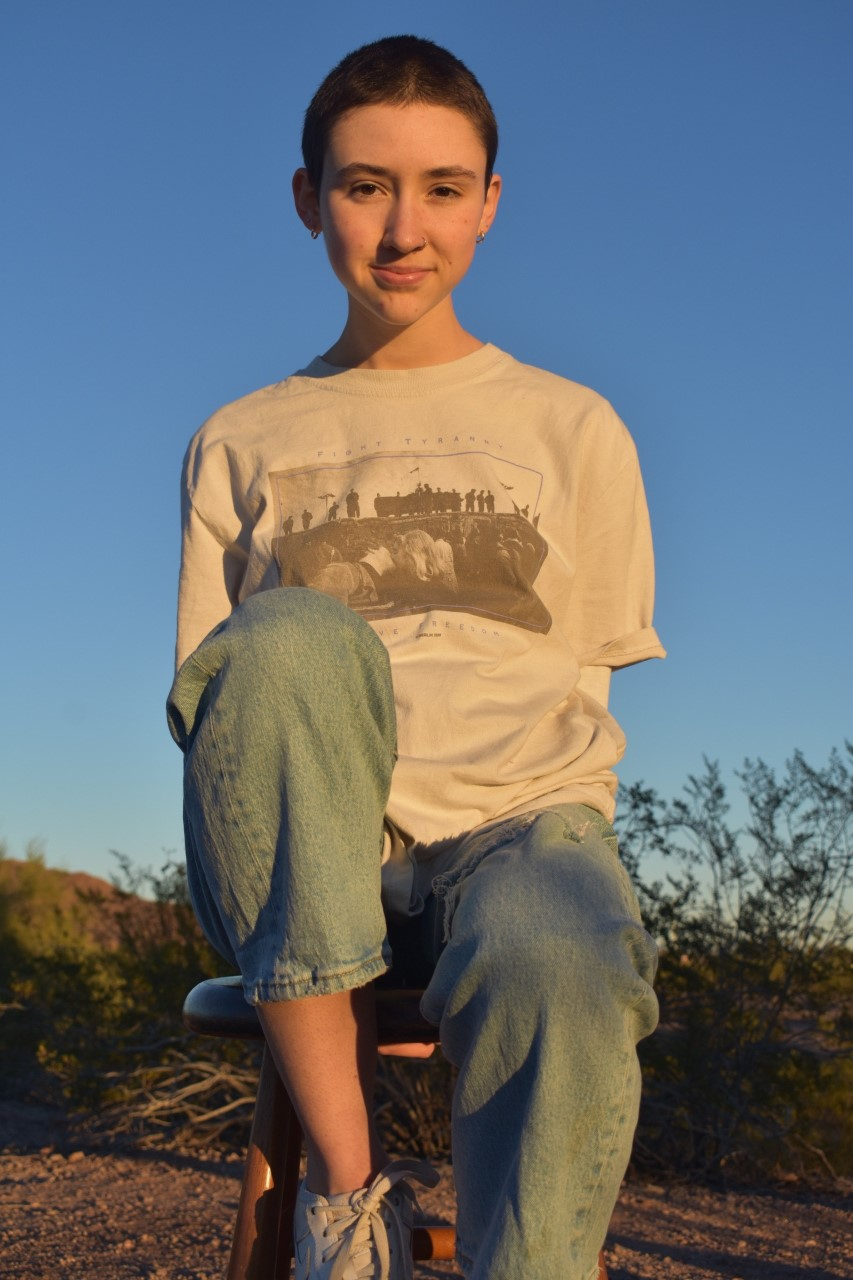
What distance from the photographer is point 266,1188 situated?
1.47 meters

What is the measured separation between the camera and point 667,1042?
397 centimetres

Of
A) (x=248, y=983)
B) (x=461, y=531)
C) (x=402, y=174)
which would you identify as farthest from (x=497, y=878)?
(x=402, y=174)

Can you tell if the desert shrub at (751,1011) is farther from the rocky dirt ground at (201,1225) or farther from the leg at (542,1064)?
the leg at (542,1064)

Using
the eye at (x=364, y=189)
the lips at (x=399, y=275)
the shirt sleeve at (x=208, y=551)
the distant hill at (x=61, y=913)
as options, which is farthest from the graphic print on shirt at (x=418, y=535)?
the distant hill at (x=61, y=913)

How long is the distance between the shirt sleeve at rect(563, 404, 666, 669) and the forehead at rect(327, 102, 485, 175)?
1.34ft

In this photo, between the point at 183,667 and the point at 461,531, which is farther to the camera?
the point at 461,531

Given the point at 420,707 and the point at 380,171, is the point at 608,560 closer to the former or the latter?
the point at 420,707

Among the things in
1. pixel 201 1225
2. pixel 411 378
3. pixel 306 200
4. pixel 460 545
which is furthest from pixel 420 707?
pixel 201 1225

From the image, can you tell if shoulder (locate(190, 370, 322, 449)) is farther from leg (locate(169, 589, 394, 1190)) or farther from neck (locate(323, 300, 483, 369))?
leg (locate(169, 589, 394, 1190))

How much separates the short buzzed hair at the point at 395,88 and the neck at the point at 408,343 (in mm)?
205

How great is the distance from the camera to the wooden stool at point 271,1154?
4.72 ft

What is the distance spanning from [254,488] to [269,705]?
60 centimetres

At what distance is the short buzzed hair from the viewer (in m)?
1.72

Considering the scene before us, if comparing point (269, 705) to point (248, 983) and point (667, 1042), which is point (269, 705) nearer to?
point (248, 983)
